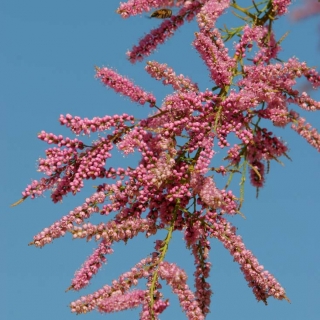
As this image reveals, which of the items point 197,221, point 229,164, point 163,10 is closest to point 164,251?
point 197,221

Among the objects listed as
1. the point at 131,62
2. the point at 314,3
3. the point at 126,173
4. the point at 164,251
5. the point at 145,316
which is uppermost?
the point at 314,3

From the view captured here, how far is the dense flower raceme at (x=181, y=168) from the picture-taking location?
2.82 metres

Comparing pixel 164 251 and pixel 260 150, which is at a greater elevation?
pixel 260 150

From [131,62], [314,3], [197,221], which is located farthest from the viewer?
[314,3]

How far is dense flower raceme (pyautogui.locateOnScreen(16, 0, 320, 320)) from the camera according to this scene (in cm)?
282

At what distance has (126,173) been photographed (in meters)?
2.94

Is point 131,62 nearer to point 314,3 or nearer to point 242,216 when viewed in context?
point 242,216

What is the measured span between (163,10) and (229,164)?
33.4 inches

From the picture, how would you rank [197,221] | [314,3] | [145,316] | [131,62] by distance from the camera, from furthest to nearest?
[314,3] < [131,62] < [197,221] < [145,316]

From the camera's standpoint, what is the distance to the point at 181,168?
9.50 ft

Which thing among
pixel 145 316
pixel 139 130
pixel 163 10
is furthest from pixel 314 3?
pixel 145 316

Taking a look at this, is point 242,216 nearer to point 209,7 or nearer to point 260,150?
point 260,150

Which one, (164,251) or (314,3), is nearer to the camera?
(164,251)

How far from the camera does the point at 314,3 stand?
18.3 feet
